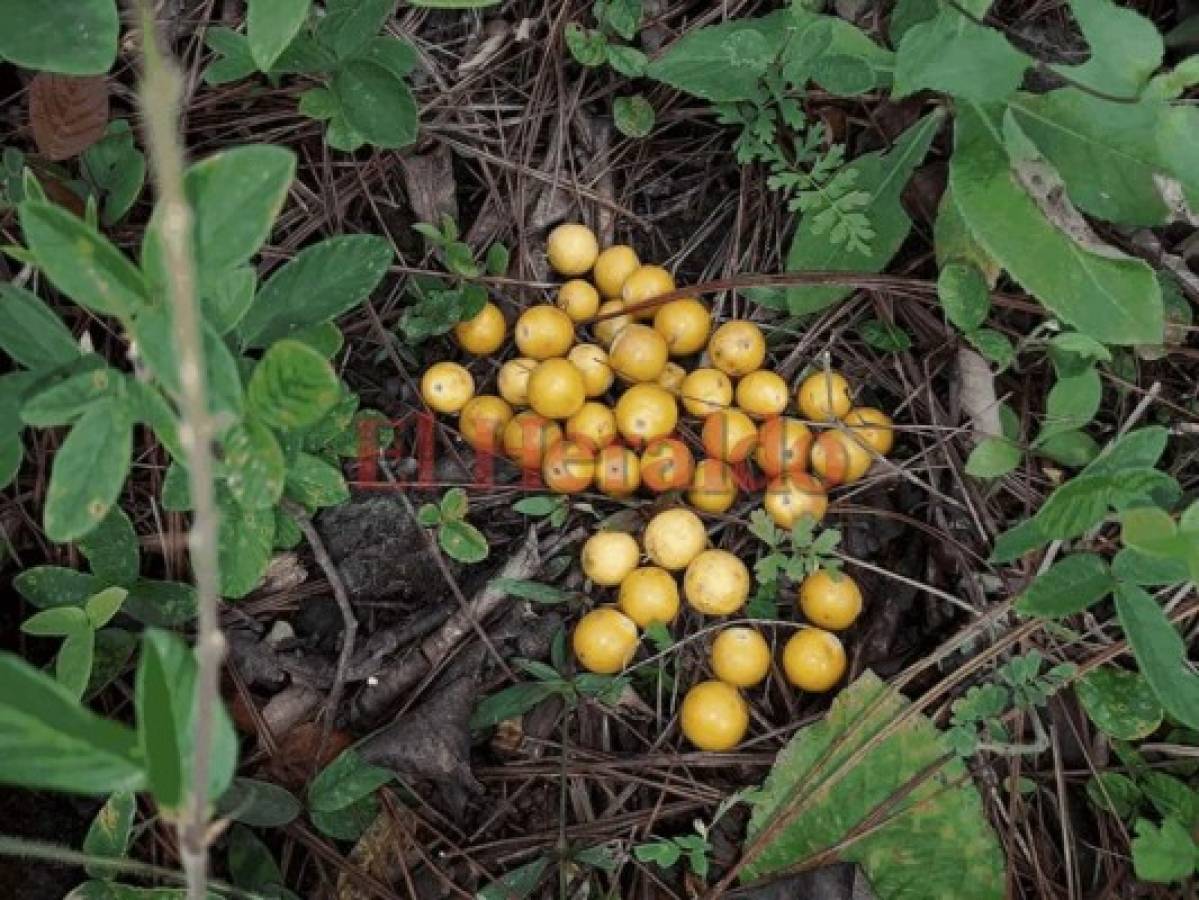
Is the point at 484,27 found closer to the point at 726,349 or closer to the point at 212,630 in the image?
the point at 726,349

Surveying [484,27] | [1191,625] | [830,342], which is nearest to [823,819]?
[1191,625]

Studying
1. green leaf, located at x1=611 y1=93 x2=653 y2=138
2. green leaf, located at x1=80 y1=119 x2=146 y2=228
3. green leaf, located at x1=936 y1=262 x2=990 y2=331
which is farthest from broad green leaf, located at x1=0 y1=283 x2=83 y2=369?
green leaf, located at x1=936 y1=262 x2=990 y2=331

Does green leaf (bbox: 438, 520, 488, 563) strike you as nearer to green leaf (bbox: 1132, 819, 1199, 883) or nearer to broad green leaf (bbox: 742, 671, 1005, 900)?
broad green leaf (bbox: 742, 671, 1005, 900)

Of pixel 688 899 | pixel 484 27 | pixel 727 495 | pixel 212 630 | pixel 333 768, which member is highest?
pixel 212 630

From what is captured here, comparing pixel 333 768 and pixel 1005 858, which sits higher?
pixel 333 768

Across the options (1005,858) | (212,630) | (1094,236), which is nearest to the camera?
(212,630)

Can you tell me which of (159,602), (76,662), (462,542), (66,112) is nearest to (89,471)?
(76,662)
